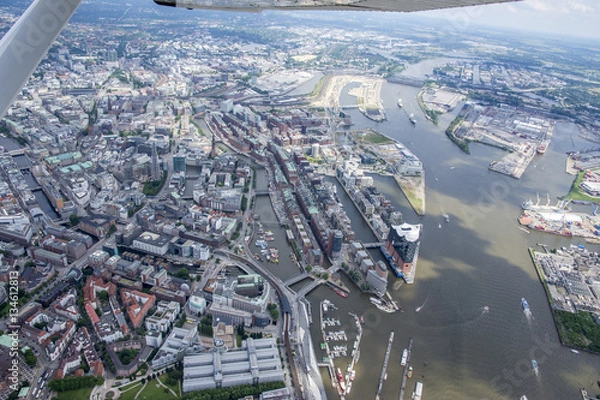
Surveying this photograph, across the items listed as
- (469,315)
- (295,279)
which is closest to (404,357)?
(469,315)

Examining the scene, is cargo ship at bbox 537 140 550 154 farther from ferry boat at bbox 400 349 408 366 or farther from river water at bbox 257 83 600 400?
ferry boat at bbox 400 349 408 366

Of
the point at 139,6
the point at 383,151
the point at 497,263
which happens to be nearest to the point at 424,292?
the point at 497,263

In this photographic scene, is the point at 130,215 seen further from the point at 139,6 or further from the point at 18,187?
the point at 139,6

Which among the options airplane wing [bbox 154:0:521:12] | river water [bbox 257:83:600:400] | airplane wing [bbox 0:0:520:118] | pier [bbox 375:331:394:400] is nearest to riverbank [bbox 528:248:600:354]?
river water [bbox 257:83:600:400]

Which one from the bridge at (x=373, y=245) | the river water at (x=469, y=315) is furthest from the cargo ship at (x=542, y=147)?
the bridge at (x=373, y=245)

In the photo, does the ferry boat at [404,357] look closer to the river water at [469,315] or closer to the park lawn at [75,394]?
the river water at [469,315]

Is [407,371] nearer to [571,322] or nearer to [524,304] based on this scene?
[524,304]
